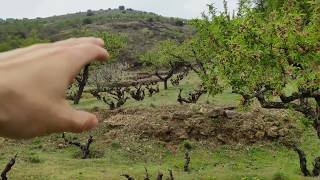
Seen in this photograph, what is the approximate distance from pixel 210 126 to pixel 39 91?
28.3m

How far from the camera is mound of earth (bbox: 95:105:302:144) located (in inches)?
1119

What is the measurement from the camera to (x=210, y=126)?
29.2 m

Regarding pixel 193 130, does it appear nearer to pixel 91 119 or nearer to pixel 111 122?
pixel 111 122

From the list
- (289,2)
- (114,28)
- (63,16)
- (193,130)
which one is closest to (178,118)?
(193,130)

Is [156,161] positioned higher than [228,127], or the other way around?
[228,127]

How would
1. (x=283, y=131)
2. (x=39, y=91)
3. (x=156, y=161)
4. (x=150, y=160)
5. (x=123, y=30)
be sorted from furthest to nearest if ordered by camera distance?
(x=123, y=30)
(x=283, y=131)
(x=150, y=160)
(x=156, y=161)
(x=39, y=91)

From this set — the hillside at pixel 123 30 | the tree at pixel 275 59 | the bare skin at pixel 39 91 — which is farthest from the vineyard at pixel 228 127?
the hillside at pixel 123 30

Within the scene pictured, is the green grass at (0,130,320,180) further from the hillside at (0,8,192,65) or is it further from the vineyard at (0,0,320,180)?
the hillside at (0,8,192,65)

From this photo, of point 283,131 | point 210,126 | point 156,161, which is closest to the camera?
point 156,161

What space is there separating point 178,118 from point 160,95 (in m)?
17.2

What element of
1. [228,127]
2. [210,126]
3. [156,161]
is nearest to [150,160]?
[156,161]

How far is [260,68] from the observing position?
17.2m

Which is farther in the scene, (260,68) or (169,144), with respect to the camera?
(169,144)

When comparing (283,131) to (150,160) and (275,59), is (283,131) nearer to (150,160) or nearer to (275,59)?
(150,160)
